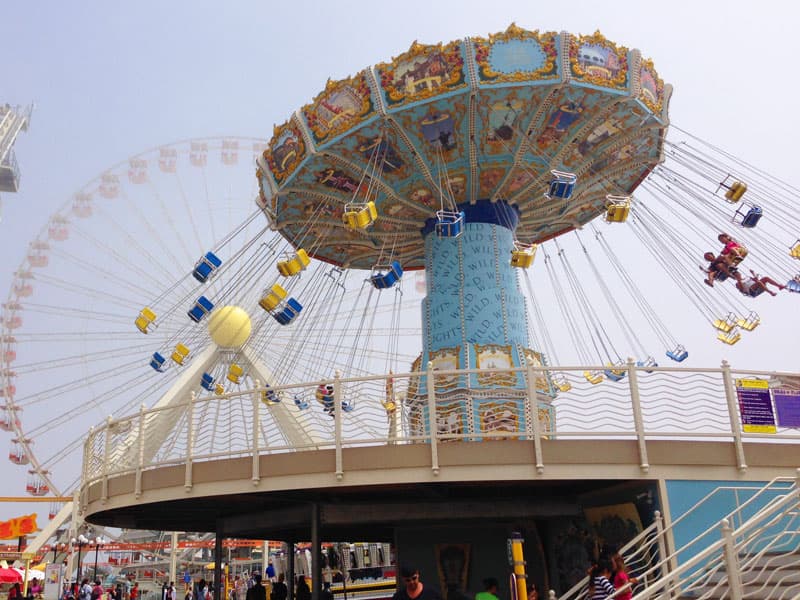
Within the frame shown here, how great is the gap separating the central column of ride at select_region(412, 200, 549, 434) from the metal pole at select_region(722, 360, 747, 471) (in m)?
4.68

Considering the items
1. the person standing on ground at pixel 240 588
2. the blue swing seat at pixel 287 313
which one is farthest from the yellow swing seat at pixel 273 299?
the person standing on ground at pixel 240 588

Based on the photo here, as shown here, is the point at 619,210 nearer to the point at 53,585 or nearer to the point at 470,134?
the point at 470,134

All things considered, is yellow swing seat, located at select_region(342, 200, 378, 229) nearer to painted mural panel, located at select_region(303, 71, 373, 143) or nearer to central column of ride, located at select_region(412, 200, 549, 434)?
central column of ride, located at select_region(412, 200, 549, 434)

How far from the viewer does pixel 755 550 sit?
9430mm

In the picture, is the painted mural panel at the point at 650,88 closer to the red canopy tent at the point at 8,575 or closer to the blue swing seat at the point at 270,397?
the blue swing seat at the point at 270,397

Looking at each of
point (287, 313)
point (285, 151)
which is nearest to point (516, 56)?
point (285, 151)

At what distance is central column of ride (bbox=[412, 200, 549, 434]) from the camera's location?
15055 millimetres

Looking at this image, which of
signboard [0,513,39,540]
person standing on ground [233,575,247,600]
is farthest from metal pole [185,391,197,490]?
person standing on ground [233,575,247,600]

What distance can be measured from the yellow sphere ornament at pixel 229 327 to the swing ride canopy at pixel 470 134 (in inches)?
413

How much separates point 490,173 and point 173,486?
351 inches

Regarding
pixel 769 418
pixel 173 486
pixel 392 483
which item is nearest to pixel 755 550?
pixel 769 418

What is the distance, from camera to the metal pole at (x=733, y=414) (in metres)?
9.95

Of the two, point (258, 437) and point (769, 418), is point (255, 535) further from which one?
point (769, 418)

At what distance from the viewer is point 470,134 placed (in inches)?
611
